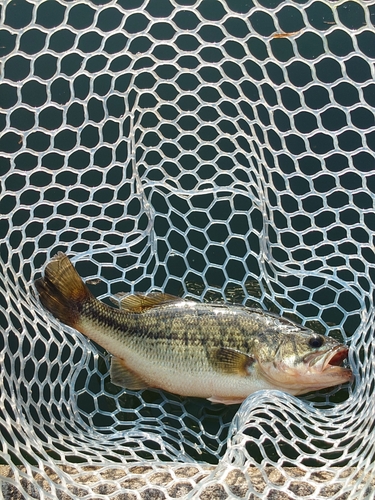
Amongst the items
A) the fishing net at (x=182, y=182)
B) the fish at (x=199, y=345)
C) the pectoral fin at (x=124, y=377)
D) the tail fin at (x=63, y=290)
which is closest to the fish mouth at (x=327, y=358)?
the fish at (x=199, y=345)

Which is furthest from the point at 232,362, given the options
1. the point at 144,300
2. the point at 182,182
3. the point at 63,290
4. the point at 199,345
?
the point at 182,182

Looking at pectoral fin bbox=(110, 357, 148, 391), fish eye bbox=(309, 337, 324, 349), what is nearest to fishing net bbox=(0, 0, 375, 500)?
pectoral fin bbox=(110, 357, 148, 391)

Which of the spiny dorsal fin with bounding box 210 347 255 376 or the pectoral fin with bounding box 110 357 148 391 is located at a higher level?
the spiny dorsal fin with bounding box 210 347 255 376

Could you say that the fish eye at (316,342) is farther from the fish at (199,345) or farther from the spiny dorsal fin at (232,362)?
the spiny dorsal fin at (232,362)

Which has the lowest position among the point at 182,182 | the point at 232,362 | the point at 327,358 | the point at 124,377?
the point at 124,377

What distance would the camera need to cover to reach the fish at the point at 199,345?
3.21 meters

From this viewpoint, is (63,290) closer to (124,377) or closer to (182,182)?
(124,377)

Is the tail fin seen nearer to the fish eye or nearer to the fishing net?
the fishing net

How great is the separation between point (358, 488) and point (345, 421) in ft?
1.61

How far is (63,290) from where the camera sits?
10.6 ft

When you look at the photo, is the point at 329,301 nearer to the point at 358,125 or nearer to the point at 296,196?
the point at 296,196

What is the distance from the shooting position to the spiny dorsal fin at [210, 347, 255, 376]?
3.23 m

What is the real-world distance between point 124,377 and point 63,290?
0.56 m

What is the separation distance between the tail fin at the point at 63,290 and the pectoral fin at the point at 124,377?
0.34 meters
